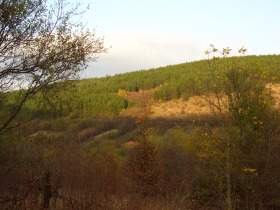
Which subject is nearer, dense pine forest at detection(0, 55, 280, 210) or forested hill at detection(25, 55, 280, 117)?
dense pine forest at detection(0, 55, 280, 210)

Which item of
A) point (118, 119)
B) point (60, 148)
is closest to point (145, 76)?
point (118, 119)

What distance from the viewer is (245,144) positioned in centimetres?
1780

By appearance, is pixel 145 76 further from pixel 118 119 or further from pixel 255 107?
pixel 255 107

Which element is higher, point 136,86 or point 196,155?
point 136,86

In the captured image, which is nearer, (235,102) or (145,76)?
(235,102)

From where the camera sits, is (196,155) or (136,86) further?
(136,86)

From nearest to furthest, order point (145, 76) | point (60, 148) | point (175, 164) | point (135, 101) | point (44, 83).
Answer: point (44, 83), point (60, 148), point (175, 164), point (135, 101), point (145, 76)

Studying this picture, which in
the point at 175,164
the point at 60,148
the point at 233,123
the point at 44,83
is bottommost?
the point at 175,164

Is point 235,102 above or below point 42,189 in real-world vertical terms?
above

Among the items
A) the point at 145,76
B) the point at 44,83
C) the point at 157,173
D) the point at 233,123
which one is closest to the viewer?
the point at 44,83

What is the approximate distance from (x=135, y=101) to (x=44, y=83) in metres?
77.3

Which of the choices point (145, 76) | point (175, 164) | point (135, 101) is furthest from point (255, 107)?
point (145, 76)

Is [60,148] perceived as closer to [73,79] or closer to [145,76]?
[73,79]

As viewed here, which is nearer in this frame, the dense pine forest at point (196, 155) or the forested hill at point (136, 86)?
the dense pine forest at point (196, 155)
